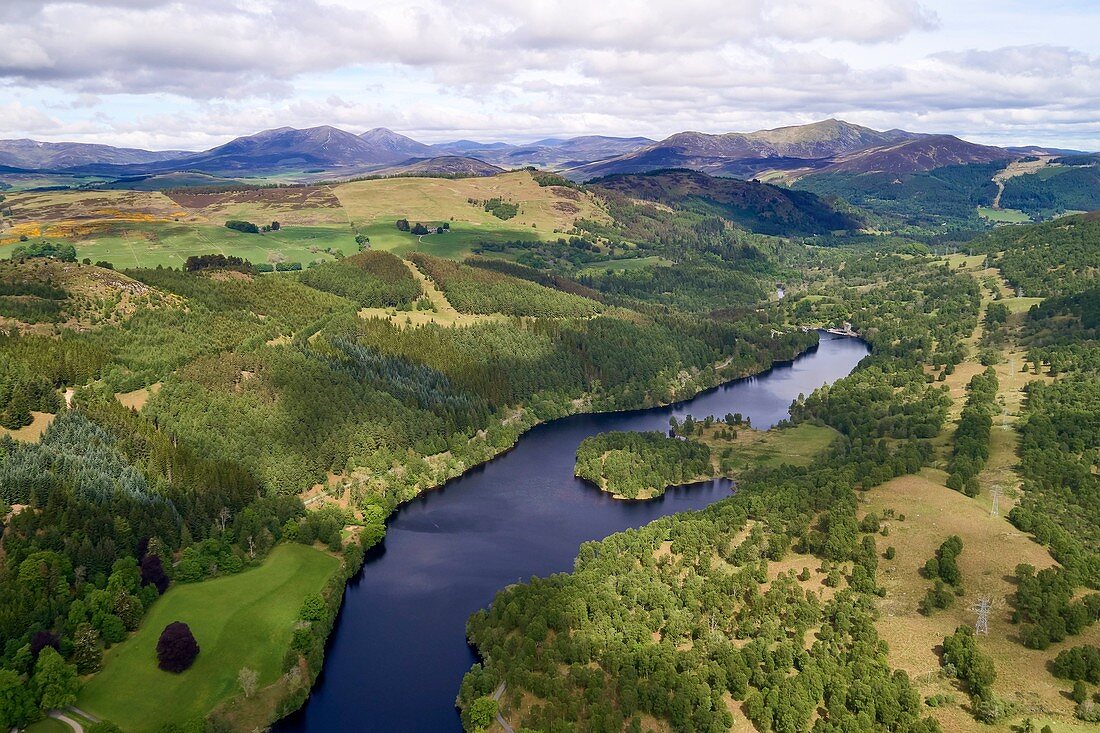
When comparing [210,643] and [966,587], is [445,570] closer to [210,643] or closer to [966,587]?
[210,643]

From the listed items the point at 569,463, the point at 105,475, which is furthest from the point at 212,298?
the point at 569,463

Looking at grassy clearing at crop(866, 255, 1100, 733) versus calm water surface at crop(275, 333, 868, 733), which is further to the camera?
calm water surface at crop(275, 333, 868, 733)

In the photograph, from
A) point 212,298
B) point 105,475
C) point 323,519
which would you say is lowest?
point 323,519

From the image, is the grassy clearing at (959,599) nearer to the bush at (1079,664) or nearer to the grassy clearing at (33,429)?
the bush at (1079,664)

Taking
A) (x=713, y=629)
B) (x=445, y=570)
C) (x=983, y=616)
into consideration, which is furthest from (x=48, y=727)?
(x=983, y=616)

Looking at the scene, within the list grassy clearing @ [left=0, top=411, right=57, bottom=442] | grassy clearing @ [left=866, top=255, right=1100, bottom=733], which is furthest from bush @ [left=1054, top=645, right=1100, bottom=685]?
grassy clearing @ [left=0, top=411, right=57, bottom=442]

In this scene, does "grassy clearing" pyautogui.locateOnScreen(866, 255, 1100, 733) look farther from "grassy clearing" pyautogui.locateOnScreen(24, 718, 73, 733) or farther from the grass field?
"grassy clearing" pyautogui.locateOnScreen(24, 718, 73, 733)

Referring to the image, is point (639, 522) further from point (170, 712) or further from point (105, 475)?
point (105, 475)
